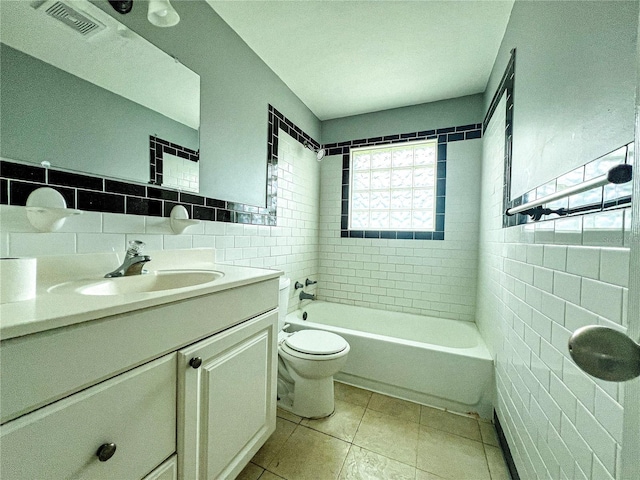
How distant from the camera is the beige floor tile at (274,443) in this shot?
1.21 metres

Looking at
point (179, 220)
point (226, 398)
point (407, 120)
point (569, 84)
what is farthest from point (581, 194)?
point (407, 120)

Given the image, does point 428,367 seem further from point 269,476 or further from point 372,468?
point 269,476

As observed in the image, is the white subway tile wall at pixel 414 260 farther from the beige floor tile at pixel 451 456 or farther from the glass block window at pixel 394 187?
the beige floor tile at pixel 451 456

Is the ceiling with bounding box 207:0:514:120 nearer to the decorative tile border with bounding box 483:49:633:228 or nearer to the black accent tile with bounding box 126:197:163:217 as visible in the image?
the decorative tile border with bounding box 483:49:633:228

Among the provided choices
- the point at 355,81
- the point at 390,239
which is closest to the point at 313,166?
the point at 355,81

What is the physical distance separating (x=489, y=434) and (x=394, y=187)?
80.5 inches

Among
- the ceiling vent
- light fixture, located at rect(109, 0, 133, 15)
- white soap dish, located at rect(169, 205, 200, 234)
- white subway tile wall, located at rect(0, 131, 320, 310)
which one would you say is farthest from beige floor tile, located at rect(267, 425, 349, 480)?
light fixture, located at rect(109, 0, 133, 15)

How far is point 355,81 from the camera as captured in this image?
207cm

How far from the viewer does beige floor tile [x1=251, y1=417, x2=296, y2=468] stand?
1207mm

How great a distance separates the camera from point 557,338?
80 centimetres

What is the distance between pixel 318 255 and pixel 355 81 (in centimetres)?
174

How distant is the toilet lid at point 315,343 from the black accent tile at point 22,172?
53.3 inches

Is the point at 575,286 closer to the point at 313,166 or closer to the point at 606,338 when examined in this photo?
the point at 606,338

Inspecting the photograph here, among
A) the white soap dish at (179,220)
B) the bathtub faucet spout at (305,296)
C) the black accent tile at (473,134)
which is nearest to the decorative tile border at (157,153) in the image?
the white soap dish at (179,220)
